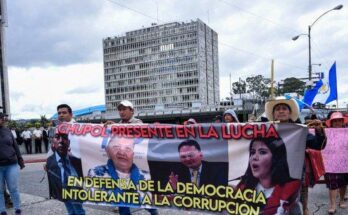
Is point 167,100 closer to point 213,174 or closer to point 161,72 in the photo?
point 161,72

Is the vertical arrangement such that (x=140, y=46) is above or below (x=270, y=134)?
above

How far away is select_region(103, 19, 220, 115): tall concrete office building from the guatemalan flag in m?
125

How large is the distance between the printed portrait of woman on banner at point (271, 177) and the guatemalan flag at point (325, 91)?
1093cm

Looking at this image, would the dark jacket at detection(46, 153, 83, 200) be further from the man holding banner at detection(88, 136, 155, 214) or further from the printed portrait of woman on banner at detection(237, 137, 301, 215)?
the printed portrait of woman on banner at detection(237, 137, 301, 215)

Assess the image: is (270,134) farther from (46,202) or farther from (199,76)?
(199,76)

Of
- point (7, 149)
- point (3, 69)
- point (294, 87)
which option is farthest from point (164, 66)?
point (7, 149)

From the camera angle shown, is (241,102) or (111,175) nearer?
(111,175)

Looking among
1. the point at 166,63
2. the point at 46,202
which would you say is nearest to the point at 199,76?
the point at 166,63

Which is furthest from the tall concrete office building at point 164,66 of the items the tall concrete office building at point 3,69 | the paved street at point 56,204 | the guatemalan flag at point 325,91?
the paved street at point 56,204

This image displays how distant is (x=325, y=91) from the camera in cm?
1614

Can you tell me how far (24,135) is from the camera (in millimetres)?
22562

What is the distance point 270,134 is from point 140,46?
514 feet

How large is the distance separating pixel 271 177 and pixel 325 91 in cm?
1306

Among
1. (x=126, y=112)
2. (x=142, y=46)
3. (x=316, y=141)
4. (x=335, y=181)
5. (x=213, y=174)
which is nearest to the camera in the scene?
(x=316, y=141)
